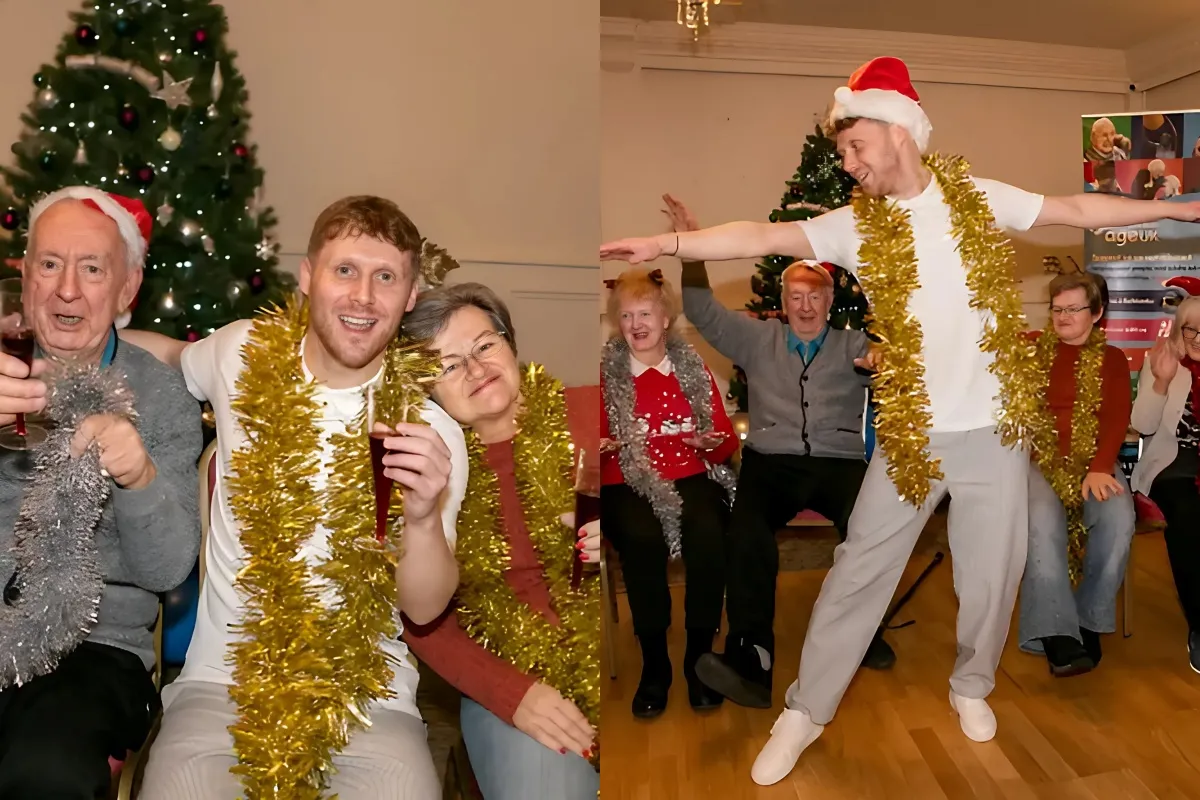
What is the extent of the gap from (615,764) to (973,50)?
159cm

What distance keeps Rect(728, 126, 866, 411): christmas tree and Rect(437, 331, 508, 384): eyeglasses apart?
720 millimetres

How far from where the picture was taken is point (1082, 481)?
1.70 meters

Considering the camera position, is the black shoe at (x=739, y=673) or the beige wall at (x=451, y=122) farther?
the black shoe at (x=739, y=673)

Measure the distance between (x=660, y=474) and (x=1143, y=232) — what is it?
1.20m

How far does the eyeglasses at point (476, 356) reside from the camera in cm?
99

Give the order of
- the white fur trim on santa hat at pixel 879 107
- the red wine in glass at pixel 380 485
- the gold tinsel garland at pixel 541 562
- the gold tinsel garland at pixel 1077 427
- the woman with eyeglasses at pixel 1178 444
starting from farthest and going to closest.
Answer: the woman with eyeglasses at pixel 1178 444
the gold tinsel garland at pixel 1077 427
the white fur trim on santa hat at pixel 879 107
the gold tinsel garland at pixel 541 562
the red wine in glass at pixel 380 485

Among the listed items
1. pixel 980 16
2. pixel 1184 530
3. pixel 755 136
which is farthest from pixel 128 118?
pixel 1184 530

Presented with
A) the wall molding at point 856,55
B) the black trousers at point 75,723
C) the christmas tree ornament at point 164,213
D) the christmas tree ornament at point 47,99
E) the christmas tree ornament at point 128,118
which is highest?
the wall molding at point 856,55

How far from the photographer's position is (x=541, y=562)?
1083mm

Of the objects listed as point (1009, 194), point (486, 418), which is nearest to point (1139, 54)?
point (1009, 194)

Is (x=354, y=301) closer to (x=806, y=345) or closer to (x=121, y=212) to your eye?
(x=121, y=212)

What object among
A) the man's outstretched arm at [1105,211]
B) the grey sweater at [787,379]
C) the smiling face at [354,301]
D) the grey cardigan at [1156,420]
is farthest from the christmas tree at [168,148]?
the grey cardigan at [1156,420]

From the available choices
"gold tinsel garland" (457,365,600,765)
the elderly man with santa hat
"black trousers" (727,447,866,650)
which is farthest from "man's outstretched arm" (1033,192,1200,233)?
"gold tinsel garland" (457,365,600,765)

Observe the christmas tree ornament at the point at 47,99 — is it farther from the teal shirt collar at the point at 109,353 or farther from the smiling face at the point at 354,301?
the smiling face at the point at 354,301
